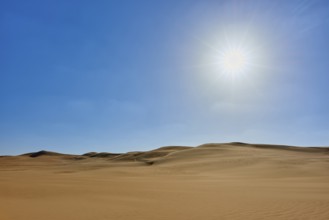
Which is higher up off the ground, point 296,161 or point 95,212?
point 296,161

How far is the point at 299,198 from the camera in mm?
11875

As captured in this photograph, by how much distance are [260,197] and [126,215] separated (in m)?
6.34

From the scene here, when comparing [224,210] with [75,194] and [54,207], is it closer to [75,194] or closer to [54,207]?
[54,207]

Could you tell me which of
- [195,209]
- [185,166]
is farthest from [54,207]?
[185,166]

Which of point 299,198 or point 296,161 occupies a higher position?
point 296,161

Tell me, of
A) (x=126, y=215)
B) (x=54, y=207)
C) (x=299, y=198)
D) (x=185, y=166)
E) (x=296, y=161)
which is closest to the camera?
(x=126, y=215)

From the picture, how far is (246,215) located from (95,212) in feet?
15.7

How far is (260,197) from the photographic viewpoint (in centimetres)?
1230

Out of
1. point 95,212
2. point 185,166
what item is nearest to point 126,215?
point 95,212

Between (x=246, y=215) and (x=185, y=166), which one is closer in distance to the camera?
(x=246, y=215)

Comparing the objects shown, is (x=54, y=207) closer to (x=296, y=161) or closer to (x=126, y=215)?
(x=126, y=215)

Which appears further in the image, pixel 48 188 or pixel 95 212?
pixel 48 188

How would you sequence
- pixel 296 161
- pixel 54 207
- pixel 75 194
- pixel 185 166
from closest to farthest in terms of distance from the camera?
pixel 54 207 → pixel 75 194 → pixel 296 161 → pixel 185 166

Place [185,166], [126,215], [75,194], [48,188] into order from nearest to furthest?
1. [126,215]
2. [75,194]
3. [48,188]
4. [185,166]
